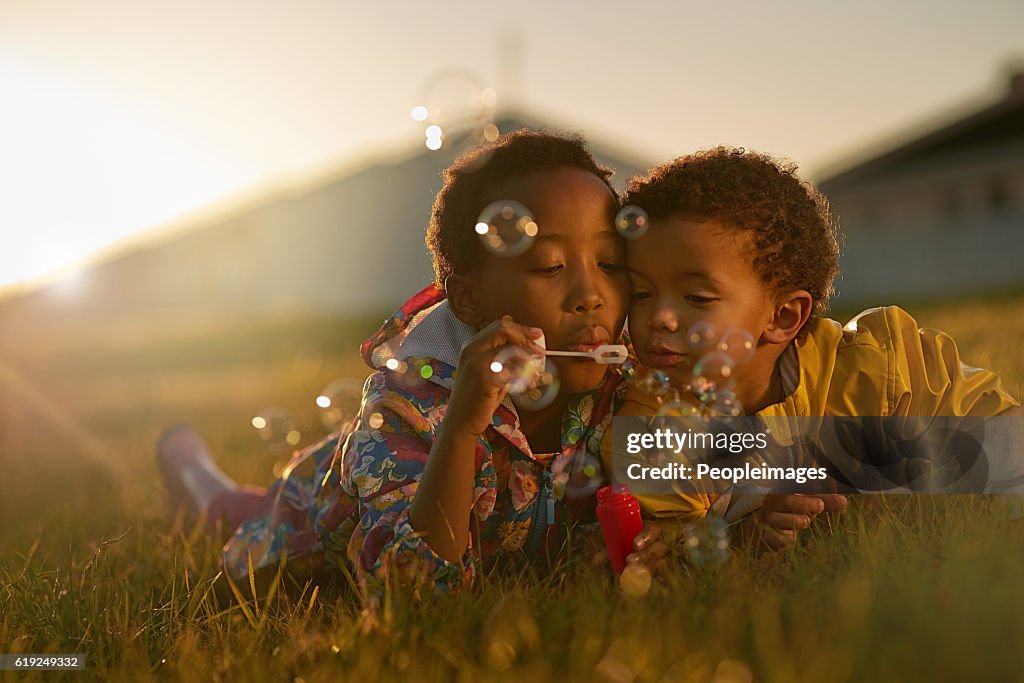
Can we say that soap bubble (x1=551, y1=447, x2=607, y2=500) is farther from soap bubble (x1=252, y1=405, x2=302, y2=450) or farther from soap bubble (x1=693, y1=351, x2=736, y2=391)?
soap bubble (x1=252, y1=405, x2=302, y2=450)

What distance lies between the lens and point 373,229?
14.4 meters

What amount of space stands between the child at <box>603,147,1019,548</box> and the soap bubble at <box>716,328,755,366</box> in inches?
1.0

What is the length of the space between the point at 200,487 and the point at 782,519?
2.70 metres

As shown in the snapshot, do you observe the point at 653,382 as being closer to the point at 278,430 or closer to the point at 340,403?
the point at 340,403

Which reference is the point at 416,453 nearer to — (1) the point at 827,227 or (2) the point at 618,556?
(2) the point at 618,556

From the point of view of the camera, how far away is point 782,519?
2225mm

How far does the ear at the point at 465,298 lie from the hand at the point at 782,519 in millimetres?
834

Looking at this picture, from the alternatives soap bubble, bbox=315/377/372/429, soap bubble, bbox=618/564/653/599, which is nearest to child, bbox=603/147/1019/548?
soap bubble, bbox=618/564/653/599

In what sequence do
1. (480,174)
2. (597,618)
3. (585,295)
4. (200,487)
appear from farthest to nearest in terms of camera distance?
(200,487), (480,174), (585,295), (597,618)

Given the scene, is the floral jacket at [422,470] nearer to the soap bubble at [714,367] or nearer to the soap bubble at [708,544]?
the soap bubble at [714,367]

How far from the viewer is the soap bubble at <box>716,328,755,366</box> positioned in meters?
2.43

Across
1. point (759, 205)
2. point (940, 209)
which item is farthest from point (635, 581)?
point (940, 209)

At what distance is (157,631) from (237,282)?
1598cm

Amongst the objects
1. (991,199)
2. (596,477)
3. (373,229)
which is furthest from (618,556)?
(991,199)
